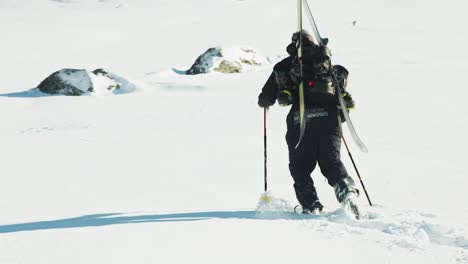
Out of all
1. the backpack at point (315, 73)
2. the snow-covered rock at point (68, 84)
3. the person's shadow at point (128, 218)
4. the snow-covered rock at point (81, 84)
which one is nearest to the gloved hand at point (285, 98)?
the backpack at point (315, 73)

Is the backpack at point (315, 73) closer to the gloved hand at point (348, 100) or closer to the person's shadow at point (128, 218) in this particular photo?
the gloved hand at point (348, 100)

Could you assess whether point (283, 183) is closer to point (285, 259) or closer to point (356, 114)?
point (285, 259)

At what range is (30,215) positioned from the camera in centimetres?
454

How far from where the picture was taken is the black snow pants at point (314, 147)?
15.3 feet

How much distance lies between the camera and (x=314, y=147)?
4746 mm

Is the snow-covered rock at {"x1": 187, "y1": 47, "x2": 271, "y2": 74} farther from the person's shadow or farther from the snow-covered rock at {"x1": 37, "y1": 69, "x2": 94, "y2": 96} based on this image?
the person's shadow

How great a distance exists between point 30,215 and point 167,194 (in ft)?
4.31

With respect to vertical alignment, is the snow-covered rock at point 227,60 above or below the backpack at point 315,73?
above

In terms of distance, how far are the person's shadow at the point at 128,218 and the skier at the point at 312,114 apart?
399mm

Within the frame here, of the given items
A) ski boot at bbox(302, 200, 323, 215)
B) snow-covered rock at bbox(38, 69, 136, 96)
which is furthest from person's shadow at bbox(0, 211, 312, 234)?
snow-covered rock at bbox(38, 69, 136, 96)

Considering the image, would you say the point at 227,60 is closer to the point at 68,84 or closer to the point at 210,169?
the point at 68,84

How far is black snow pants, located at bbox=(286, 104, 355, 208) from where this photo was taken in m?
4.65

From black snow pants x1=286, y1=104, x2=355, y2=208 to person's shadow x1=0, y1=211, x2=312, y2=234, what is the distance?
0.91 ft

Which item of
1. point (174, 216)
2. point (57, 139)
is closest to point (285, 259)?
point (174, 216)
